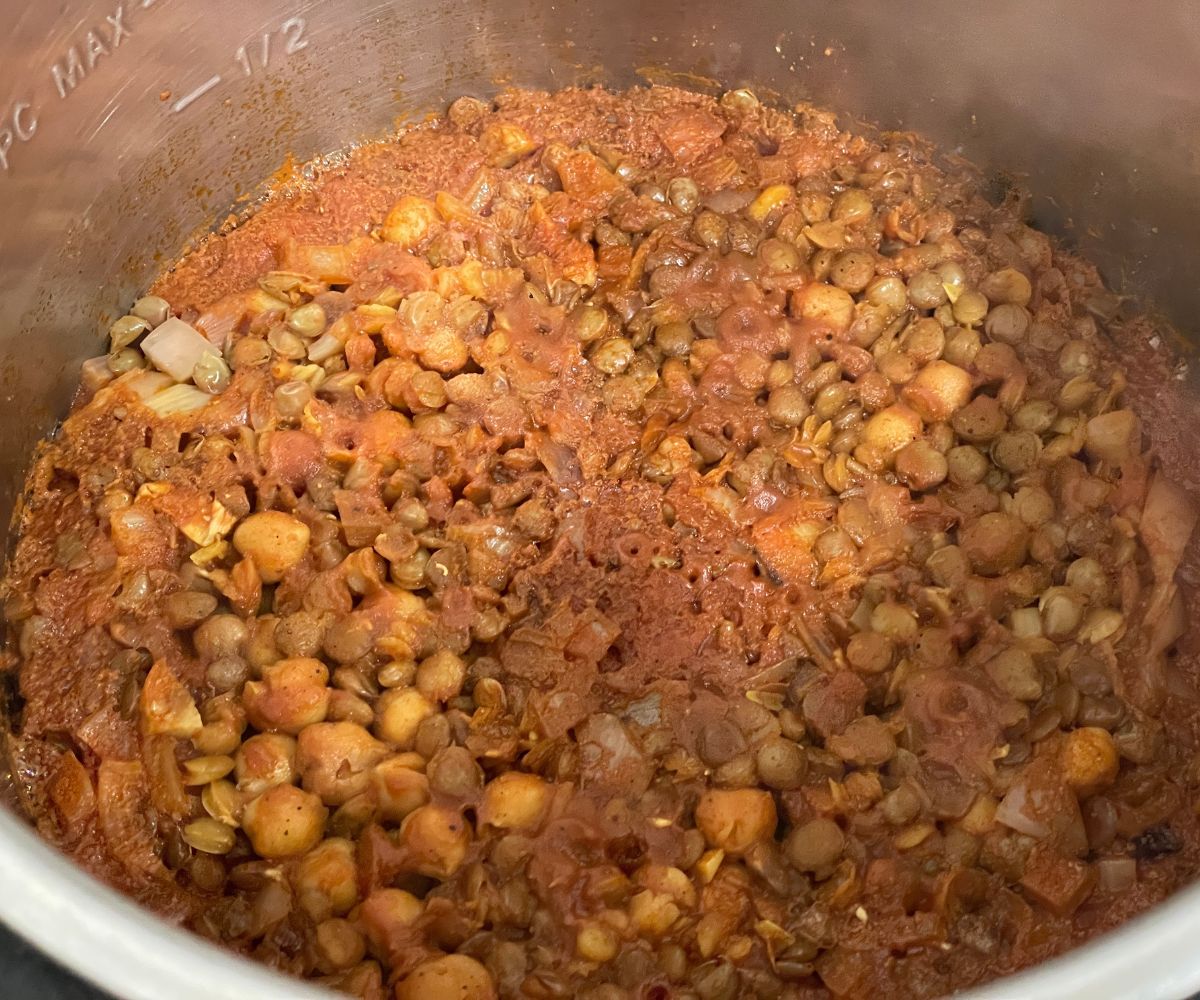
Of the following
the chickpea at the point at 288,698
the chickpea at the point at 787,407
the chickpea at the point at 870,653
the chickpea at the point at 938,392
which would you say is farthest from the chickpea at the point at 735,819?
the chickpea at the point at 938,392

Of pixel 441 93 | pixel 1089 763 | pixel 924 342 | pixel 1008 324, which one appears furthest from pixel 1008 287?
pixel 441 93

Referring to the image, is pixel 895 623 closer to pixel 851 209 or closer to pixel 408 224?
pixel 851 209

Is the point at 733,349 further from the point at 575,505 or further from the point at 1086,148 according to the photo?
the point at 1086,148

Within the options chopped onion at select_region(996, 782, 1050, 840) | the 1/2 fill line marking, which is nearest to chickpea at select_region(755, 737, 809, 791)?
chopped onion at select_region(996, 782, 1050, 840)

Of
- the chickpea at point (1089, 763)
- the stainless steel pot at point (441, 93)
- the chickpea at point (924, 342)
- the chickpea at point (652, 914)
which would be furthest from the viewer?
the chickpea at point (924, 342)

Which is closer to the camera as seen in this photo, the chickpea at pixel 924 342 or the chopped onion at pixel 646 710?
the chopped onion at pixel 646 710

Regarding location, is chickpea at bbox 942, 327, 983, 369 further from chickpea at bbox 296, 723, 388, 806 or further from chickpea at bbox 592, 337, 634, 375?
chickpea at bbox 296, 723, 388, 806

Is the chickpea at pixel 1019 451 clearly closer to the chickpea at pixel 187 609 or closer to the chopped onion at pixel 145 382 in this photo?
the chickpea at pixel 187 609
